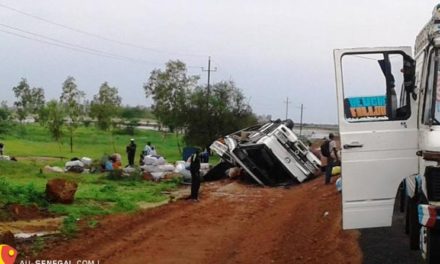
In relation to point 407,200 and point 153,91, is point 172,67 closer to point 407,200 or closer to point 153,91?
point 153,91

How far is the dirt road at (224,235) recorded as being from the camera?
9055mm

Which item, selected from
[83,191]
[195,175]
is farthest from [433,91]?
[83,191]

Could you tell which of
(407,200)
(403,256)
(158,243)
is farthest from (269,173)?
(407,200)

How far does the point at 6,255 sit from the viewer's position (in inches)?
325

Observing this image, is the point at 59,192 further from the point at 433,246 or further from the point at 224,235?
the point at 433,246

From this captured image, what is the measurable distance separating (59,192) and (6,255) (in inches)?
206

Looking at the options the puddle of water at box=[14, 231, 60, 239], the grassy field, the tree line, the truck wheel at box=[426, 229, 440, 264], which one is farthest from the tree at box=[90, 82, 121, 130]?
the truck wheel at box=[426, 229, 440, 264]

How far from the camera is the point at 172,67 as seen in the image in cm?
4366

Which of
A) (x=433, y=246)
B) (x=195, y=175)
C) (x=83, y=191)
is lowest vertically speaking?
(x=83, y=191)

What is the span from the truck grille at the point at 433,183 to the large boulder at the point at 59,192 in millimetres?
9594

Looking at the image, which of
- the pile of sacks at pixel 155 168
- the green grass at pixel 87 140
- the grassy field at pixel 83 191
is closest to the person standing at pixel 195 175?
the grassy field at pixel 83 191

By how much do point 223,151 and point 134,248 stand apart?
12315mm

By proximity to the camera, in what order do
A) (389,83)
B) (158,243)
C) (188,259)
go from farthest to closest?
(158,243), (188,259), (389,83)

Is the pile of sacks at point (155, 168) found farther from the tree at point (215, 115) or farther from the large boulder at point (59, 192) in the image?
the tree at point (215, 115)
